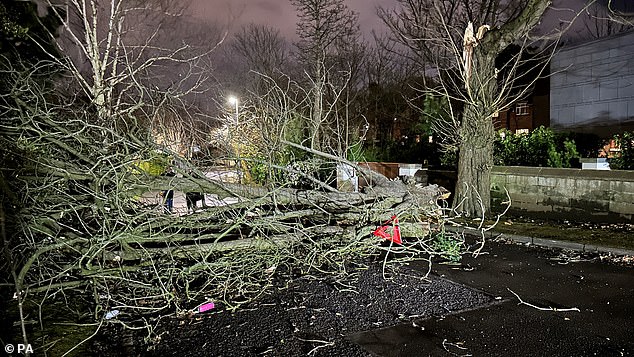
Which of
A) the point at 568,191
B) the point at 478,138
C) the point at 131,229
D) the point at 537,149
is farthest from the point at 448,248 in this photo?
the point at 537,149

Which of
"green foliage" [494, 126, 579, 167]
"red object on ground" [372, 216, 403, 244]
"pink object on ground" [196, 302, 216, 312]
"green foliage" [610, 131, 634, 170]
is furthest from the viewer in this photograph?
"green foliage" [494, 126, 579, 167]

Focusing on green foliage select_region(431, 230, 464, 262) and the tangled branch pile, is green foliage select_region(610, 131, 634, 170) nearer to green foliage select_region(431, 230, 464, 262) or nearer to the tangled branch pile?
green foliage select_region(431, 230, 464, 262)

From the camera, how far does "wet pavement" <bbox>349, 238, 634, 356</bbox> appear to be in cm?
354

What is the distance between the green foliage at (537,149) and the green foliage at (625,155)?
48.6 inches

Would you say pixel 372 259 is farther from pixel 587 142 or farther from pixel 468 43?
pixel 587 142

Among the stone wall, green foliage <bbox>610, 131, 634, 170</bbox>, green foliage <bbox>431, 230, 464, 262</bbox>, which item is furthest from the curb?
green foliage <bbox>610, 131, 634, 170</bbox>

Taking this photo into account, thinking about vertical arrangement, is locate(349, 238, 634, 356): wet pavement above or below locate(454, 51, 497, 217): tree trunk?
below

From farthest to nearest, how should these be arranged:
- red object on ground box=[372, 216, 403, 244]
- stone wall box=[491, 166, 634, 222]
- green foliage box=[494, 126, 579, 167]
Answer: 1. green foliage box=[494, 126, 579, 167]
2. stone wall box=[491, 166, 634, 222]
3. red object on ground box=[372, 216, 403, 244]

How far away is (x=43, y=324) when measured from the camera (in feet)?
14.1

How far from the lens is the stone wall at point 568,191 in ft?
29.3

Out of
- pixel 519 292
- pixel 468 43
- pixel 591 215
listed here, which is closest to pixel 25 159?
pixel 519 292

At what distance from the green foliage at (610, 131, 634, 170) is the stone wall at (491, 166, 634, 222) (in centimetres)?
62

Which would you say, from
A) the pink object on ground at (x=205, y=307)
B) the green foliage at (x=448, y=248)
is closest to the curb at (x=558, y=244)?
the green foliage at (x=448, y=248)

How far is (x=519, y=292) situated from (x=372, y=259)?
7.05 feet
